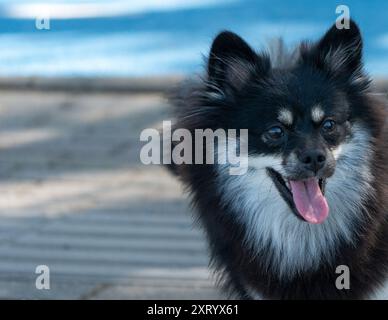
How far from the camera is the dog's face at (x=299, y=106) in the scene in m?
4.80

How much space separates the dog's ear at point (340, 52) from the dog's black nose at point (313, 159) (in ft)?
1.89

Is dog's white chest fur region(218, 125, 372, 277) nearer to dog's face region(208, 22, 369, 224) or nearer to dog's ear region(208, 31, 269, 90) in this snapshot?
dog's face region(208, 22, 369, 224)

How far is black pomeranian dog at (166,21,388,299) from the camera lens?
16.2 feet

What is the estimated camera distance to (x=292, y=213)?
5.10m

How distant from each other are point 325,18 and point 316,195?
778cm

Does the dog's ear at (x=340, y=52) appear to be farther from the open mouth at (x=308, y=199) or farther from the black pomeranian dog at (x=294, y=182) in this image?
the open mouth at (x=308, y=199)

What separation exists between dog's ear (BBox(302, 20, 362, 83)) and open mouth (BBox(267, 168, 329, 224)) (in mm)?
569

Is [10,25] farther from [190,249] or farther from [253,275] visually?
[253,275]

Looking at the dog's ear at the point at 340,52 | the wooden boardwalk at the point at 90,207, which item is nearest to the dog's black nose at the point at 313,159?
the dog's ear at the point at 340,52

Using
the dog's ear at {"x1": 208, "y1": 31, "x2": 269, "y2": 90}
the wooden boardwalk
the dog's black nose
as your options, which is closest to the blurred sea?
the wooden boardwalk

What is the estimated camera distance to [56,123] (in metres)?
9.31

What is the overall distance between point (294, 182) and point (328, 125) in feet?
0.97

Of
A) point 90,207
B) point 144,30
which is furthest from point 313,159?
point 144,30
